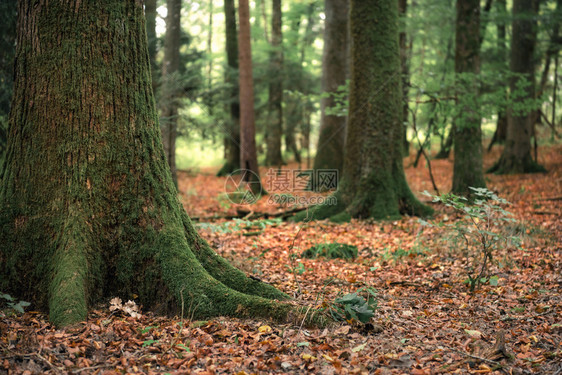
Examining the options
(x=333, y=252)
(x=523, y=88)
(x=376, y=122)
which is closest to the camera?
(x=333, y=252)

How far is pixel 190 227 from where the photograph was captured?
4066 mm

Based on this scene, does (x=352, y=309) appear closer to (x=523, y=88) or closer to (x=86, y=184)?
(x=86, y=184)

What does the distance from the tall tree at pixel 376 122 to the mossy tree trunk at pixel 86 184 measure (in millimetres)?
5129

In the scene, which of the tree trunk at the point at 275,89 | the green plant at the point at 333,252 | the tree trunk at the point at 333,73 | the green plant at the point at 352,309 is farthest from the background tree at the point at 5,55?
the tree trunk at the point at 275,89

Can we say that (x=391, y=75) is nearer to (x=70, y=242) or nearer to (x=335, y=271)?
(x=335, y=271)

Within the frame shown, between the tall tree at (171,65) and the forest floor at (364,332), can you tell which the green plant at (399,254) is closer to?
the forest floor at (364,332)

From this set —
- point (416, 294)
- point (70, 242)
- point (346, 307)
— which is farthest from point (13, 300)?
point (416, 294)

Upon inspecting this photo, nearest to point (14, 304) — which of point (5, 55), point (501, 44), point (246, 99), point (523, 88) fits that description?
point (5, 55)

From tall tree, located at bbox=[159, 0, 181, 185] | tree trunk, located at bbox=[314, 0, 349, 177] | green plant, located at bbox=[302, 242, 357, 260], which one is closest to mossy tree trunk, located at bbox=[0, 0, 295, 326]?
green plant, located at bbox=[302, 242, 357, 260]

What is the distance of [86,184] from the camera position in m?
3.53

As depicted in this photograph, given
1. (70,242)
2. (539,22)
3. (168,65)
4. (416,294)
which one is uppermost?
(539,22)

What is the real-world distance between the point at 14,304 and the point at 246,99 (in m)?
9.35

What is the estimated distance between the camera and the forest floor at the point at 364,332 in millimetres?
2814

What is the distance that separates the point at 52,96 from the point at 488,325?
436 centimetres
